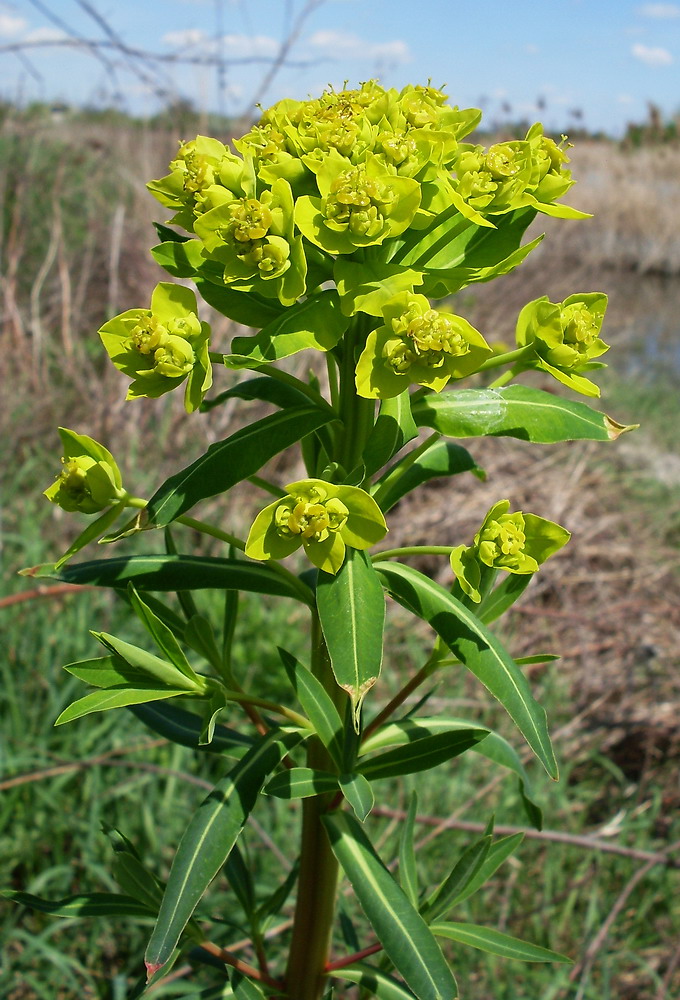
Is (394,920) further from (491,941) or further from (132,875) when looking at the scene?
(132,875)

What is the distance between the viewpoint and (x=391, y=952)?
969 mm

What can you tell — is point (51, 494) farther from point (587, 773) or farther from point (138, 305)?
point (138, 305)

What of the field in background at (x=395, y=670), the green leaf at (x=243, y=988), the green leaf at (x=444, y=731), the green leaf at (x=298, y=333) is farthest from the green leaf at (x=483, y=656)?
the field in background at (x=395, y=670)

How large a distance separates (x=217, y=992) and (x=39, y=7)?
9.37ft

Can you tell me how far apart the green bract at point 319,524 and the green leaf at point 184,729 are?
17.2 inches

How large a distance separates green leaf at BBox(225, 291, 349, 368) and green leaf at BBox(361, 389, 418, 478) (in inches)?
4.6

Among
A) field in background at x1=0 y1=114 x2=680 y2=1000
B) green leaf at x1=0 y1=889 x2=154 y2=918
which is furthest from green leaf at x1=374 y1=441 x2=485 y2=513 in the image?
field in background at x1=0 y1=114 x2=680 y2=1000

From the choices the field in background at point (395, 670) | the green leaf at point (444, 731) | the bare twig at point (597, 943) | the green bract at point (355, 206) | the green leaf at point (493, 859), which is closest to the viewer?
the green bract at point (355, 206)

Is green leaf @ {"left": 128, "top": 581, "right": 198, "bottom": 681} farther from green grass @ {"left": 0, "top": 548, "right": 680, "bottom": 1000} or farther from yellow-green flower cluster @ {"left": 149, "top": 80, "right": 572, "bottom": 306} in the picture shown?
green grass @ {"left": 0, "top": 548, "right": 680, "bottom": 1000}

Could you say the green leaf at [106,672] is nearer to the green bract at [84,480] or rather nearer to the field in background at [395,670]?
the green bract at [84,480]

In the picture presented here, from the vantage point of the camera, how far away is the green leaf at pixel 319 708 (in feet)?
3.57

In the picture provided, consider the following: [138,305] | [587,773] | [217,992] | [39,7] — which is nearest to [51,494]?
[217,992]

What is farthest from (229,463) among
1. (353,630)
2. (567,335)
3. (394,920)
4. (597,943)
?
(597,943)

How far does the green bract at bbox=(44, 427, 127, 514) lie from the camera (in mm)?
1023
